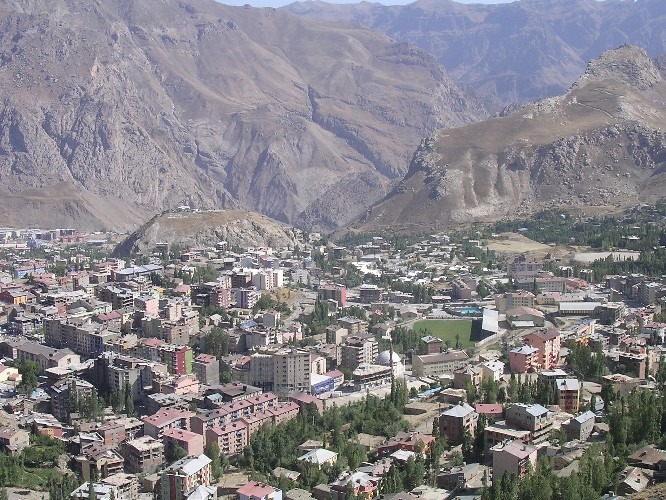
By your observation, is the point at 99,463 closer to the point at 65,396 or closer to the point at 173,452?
the point at 173,452

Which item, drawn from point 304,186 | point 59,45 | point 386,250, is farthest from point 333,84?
point 386,250

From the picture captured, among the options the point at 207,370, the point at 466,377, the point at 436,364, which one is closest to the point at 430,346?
the point at 436,364

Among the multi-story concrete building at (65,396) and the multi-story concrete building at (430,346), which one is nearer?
the multi-story concrete building at (65,396)

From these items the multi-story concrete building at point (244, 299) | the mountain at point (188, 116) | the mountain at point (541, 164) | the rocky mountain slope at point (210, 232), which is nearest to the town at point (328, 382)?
the multi-story concrete building at point (244, 299)

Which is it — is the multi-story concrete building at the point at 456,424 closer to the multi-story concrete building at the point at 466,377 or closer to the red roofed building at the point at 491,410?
the red roofed building at the point at 491,410

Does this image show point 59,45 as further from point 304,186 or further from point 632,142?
point 632,142

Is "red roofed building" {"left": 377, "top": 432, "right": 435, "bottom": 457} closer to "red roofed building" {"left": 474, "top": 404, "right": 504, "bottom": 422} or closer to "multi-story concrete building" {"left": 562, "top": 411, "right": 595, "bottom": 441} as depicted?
"red roofed building" {"left": 474, "top": 404, "right": 504, "bottom": 422}
